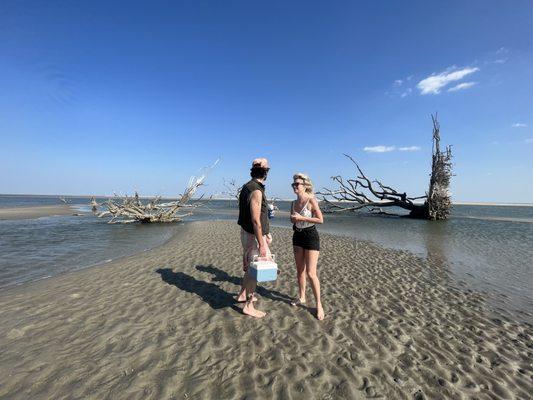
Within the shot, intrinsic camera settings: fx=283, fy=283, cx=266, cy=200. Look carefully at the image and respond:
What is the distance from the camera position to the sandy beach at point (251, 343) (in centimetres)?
292

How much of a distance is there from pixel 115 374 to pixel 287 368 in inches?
73.5

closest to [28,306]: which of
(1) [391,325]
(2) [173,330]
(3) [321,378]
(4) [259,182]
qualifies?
(2) [173,330]

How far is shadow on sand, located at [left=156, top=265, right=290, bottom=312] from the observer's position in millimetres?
5270

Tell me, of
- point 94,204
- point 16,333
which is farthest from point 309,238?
point 94,204

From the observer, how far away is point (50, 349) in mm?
3527

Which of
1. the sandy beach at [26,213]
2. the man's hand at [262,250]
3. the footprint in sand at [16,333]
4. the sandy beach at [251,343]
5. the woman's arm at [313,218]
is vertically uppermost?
the woman's arm at [313,218]

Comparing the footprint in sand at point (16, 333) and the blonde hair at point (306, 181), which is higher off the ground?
the blonde hair at point (306, 181)

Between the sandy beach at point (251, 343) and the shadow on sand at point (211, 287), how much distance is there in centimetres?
4

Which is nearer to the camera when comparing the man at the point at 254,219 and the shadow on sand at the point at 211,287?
the man at the point at 254,219

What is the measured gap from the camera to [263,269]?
4.05 metres

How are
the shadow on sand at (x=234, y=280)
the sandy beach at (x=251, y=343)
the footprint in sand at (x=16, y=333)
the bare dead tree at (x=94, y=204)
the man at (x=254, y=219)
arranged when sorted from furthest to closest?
the bare dead tree at (x=94, y=204) < the shadow on sand at (x=234, y=280) < the man at (x=254, y=219) < the footprint in sand at (x=16, y=333) < the sandy beach at (x=251, y=343)

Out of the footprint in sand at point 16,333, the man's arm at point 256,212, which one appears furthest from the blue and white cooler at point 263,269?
the footprint in sand at point 16,333

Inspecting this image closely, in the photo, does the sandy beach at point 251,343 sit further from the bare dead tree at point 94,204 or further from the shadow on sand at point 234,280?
the bare dead tree at point 94,204

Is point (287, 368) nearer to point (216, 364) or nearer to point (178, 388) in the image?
point (216, 364)
